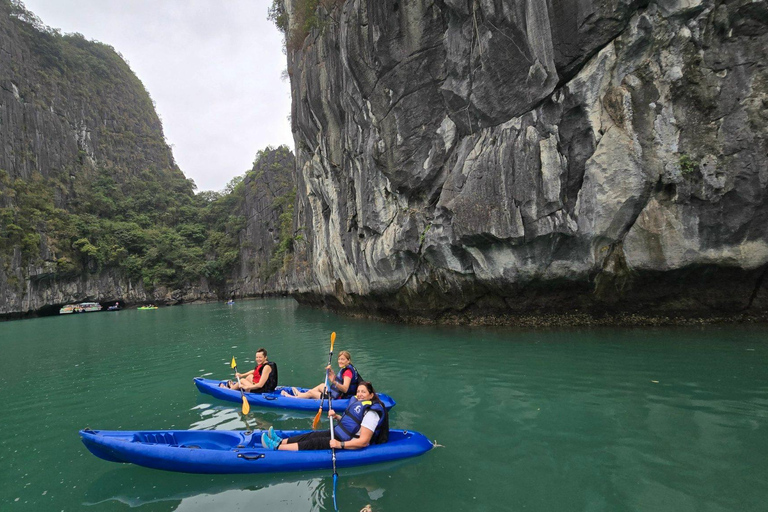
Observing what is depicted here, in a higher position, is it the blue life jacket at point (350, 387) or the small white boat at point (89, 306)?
the small white boat at point (89, 306)

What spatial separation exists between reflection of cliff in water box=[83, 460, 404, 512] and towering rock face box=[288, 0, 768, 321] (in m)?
9.02

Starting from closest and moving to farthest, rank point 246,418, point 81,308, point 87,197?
1. point 246,418
2. point 81,308
3. point 87,197

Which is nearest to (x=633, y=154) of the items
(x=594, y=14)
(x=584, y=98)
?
(x=584, y=98)

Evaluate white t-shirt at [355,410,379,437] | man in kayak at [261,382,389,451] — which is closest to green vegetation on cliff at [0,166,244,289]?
man in kayak at [261,382,389,451]

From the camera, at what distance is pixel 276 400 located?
699cm

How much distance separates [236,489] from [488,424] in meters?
3.46

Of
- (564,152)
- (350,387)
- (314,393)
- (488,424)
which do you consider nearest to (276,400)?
(314,393)

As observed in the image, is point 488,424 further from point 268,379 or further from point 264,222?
point 264,222

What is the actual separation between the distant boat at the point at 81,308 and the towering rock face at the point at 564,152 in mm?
46774

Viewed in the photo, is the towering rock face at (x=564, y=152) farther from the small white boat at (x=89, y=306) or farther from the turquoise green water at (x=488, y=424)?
the small white boat at (x=89, y=306)

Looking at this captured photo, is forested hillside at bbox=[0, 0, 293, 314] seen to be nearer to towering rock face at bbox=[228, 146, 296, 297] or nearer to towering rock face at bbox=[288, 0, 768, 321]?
towering rock face at bbox=[228, 146, 296, 297]

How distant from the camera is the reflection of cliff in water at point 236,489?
13.0 feet

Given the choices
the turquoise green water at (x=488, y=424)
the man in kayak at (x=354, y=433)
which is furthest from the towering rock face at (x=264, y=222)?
the man in kayak at (x=354, y=433)

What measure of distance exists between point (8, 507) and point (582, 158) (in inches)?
512
